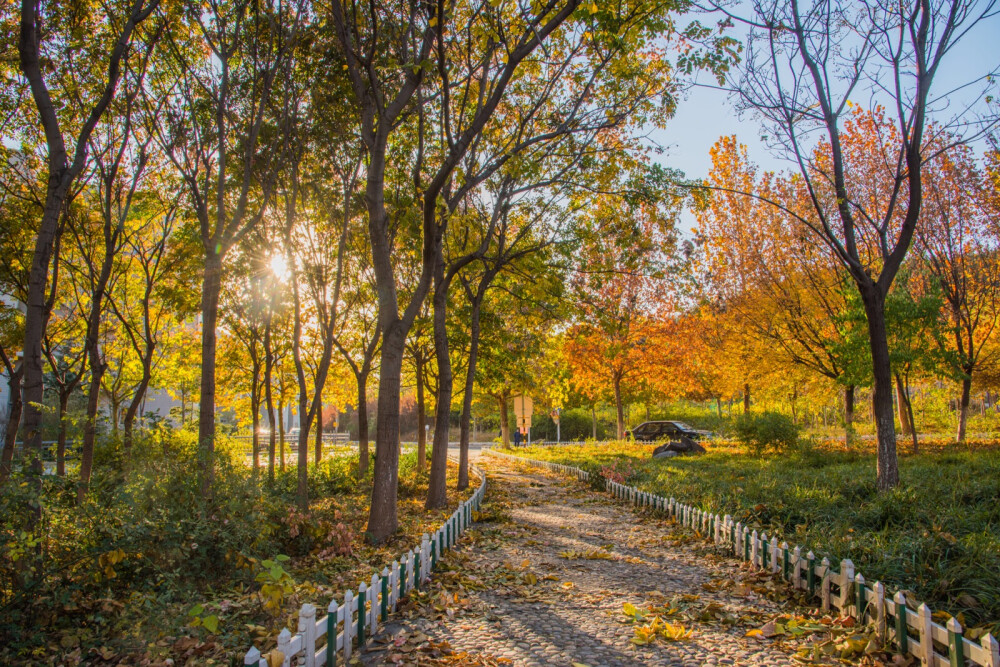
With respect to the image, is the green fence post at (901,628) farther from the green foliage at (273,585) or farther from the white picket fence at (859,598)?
the green foliage at (273,585)

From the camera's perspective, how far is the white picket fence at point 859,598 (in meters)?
3.78

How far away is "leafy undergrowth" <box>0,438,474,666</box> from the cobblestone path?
1.02 m

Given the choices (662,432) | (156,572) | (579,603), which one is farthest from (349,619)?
(662,432)

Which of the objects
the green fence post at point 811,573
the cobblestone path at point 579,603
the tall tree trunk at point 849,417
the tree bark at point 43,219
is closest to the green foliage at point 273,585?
the cobblestone path at point 579,603

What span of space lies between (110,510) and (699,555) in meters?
6.95

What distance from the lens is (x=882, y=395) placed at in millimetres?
10383

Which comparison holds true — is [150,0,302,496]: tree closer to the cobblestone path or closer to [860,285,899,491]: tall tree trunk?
the cobblestone path

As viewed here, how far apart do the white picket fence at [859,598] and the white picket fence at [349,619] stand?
3.90 meters

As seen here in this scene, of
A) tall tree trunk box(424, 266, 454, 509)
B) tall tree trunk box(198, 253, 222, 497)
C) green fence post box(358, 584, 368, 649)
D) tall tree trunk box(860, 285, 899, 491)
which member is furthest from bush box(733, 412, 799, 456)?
green fence post box(358, 584, 368, 649)

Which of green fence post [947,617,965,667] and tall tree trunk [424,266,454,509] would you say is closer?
green fence post [947,617,965,667]

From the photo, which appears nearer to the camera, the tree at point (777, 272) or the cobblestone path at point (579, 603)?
the cobblestone path at point (579, 603)

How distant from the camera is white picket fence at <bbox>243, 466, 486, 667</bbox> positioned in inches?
155

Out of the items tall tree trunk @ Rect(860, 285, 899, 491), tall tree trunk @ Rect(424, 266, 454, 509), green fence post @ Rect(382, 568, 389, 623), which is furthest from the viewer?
tall tree trunk @ Rect(424, 266, 454, 509)

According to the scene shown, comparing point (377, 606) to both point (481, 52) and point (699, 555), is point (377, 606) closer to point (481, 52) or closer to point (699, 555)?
point (699, 555)
